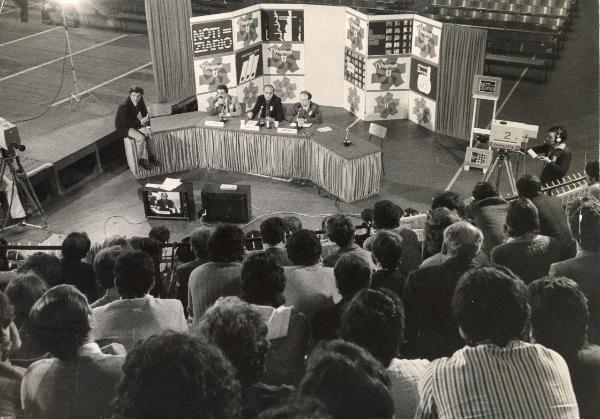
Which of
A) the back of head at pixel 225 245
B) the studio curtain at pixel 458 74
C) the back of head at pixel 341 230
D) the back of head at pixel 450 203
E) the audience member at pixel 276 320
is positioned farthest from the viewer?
the studio curtain at pixel 458 74

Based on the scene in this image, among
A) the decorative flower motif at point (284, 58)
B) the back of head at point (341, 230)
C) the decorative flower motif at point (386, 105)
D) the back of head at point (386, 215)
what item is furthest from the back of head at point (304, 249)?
the decorative flower motif at point (284, 58)

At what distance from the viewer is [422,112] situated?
12430 mm

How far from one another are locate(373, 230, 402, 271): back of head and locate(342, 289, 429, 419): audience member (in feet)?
4.78

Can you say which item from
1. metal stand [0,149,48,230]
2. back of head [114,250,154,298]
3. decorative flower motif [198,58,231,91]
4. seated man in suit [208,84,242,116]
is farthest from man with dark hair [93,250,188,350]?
decorative flower motif [198,58,231,91]

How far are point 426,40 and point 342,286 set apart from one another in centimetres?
882

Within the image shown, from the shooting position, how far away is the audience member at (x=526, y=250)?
471cm

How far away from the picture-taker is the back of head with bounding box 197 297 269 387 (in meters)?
2.72

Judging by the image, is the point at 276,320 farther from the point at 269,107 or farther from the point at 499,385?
the point at 269,107

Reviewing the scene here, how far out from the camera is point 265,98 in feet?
36.3

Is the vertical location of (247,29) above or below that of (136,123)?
above

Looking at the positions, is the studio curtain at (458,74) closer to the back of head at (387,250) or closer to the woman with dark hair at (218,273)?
the back of head at (387,250)

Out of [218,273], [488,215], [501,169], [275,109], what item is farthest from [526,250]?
[275,109]

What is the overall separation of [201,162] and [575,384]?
8798 mm

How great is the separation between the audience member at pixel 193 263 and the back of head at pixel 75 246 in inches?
29.9
